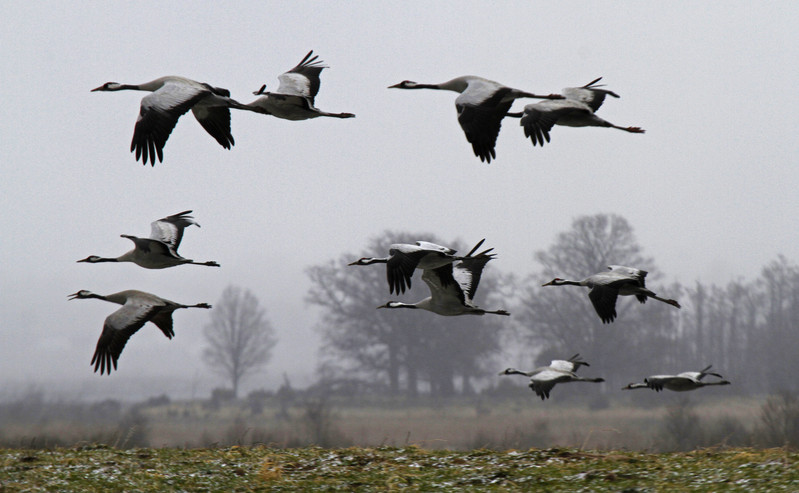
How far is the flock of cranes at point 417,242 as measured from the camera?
938 centimetres

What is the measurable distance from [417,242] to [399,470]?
112 inches

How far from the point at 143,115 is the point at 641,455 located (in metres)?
7.45

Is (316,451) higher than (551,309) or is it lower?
lower

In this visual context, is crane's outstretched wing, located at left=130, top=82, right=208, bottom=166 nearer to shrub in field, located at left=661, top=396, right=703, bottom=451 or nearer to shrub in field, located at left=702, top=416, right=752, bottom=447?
shrub in field, located at left=702, top=416, right=752, bottom=447

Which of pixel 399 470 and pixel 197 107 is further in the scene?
pixel 197 107

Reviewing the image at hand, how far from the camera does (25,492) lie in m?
9.21

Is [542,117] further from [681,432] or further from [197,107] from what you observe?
[681,432]

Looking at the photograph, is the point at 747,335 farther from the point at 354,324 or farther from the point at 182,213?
the point at 182,213

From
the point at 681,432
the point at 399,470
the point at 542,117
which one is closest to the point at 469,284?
the point at 542,117

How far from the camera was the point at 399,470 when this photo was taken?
407 inches

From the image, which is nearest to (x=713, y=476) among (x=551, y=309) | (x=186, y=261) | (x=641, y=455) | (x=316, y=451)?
(x=641, y=455)

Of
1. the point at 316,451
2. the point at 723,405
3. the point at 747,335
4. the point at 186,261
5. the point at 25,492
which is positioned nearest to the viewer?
the point at 25,492

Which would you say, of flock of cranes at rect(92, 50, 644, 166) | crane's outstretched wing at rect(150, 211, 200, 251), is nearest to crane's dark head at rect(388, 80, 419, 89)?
flock of cranes at rect(92, 50, 644, 166)

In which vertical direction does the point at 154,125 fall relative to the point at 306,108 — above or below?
below
